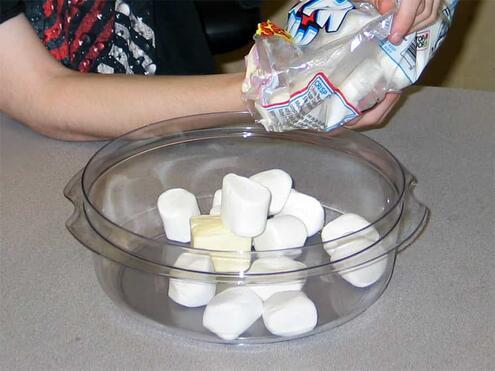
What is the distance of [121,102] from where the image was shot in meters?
1.15

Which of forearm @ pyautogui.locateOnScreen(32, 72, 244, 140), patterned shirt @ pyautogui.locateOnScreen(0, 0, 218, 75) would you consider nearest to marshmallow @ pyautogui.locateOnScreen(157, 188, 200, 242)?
forearm @ pyautogui.locateOnScreen(32, 72, 244, 140)

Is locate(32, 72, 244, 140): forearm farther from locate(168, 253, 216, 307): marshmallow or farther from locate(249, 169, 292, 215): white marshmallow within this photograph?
locate(168, 253, 216, 307): marshmallow

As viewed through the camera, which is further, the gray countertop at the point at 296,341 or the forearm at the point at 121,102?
the forearm at the point at 121,102

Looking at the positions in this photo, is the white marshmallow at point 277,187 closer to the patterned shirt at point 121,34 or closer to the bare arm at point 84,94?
the bare arm at point 84,94

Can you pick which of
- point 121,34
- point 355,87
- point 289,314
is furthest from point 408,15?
point 121,34

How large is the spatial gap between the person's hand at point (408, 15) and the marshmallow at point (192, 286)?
1.02ft

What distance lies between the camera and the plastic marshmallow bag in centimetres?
86

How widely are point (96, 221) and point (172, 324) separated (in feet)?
0.43

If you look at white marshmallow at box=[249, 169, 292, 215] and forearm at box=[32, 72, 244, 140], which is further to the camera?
forearm at box=[32, 72, 244, 140]

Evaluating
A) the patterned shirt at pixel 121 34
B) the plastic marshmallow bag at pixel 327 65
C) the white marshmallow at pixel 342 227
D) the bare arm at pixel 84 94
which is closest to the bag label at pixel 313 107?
the plastic marshmallow bag at pixel 327 65

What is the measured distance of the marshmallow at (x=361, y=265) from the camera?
801 mm

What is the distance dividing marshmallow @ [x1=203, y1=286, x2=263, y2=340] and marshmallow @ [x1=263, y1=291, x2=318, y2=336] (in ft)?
0.05

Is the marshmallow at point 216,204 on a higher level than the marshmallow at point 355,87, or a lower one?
lower

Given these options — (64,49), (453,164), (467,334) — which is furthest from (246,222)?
(64,49)
